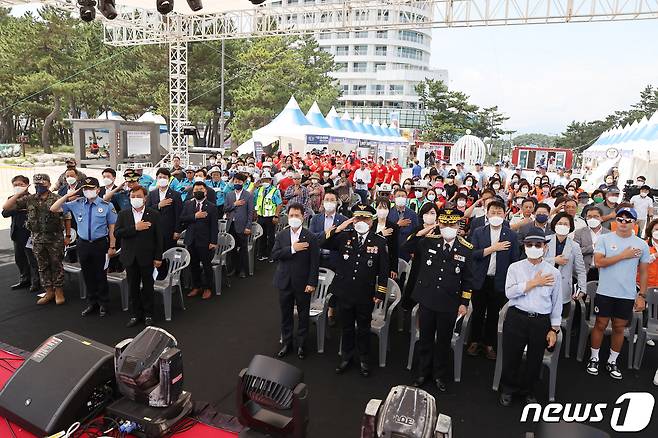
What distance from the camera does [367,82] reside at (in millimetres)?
75500

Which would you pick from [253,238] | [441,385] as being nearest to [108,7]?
[253,238]

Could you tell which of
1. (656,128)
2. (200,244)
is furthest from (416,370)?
(656,128)

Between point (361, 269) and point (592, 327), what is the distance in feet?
7.95

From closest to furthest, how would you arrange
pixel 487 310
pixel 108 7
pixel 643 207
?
pixel 487 310 → pixel 108 7 → pixel 643 207

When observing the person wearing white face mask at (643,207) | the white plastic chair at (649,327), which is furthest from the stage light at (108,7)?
the person wearing white face mask at (643,207)

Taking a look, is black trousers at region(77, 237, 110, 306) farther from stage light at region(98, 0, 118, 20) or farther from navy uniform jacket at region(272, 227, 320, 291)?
stage light at region(98, 0, 118, 20)

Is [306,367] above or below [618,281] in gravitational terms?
below

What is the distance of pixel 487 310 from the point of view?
4.47m

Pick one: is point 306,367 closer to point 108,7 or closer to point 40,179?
point 40,179

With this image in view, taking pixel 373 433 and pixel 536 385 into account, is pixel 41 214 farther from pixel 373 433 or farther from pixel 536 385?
pixel 536 385

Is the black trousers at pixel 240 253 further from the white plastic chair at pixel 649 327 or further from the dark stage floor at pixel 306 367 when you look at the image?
the white plastic chair at pixel 649 327

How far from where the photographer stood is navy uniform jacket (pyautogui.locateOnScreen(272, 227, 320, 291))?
4.24 metres

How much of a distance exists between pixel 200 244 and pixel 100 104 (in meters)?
29.0

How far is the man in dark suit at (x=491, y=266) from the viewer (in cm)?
416
